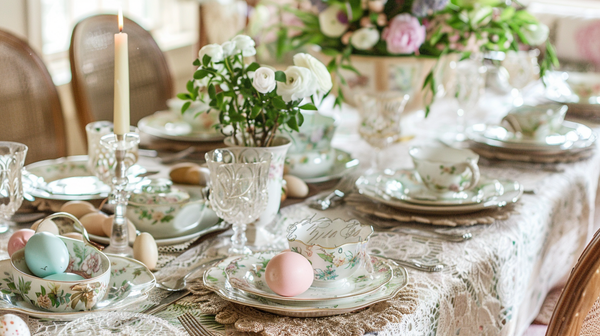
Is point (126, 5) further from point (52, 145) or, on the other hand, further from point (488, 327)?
point (488, 327)

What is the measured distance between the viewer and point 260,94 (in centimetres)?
90

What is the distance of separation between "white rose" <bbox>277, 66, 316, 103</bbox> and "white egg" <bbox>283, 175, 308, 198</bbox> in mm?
257

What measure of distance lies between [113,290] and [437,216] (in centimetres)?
55

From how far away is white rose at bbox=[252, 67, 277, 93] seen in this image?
2.72ft

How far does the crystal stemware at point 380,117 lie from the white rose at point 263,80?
43cm

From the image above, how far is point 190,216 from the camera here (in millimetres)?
921

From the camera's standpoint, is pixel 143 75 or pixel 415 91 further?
pixel 143 75

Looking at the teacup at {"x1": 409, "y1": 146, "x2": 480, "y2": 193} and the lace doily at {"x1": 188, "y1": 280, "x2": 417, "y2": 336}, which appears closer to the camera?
the lace doily at {"x1": 188, "y1": 280, "x2": 417, "y2": 336}

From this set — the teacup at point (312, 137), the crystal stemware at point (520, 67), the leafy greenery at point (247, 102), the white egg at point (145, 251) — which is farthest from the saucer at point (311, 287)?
the crystal stemware at point (520, 67)

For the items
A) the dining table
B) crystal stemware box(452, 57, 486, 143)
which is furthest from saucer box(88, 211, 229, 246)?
crystal stemware box(452, 57, 486, 143)

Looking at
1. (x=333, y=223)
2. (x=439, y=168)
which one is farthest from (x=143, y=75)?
Answer: (x=333, y=223)

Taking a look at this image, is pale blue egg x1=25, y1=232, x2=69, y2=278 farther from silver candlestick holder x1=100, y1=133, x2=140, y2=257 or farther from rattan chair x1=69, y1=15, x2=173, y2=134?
rattan chair x1=69, y1=15, x2=173, y2=134

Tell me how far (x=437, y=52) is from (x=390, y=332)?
3.22ft

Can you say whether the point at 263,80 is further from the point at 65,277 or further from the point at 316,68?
the point at 65,277
